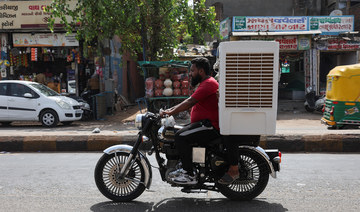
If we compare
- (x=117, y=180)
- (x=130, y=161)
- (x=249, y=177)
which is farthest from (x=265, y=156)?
(x=117, y=180)

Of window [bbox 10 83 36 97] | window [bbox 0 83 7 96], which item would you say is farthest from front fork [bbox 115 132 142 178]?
window [bbox 0 83 7 96]

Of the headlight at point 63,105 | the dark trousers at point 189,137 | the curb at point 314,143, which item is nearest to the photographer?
the dark trousers at point 189,137

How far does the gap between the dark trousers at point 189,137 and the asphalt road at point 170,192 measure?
1.77 feet

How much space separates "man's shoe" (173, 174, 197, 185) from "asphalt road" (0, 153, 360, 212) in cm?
30

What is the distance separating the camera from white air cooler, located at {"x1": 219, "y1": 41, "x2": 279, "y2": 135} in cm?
362

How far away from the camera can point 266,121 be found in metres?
3.69

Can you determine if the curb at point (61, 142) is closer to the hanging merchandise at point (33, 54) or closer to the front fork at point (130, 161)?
the front fork at point (130, 161)

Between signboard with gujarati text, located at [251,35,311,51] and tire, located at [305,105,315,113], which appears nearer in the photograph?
tire, located at [305,105,315,113]

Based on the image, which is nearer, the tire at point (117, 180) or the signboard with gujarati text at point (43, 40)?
the tire at point (117, 180)

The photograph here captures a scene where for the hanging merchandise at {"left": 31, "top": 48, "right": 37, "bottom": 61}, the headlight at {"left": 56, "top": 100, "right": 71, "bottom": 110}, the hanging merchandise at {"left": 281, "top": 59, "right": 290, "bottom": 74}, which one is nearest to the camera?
the headlight at {"left": 56, "top": 100, "right": 71, "bottom": 110}

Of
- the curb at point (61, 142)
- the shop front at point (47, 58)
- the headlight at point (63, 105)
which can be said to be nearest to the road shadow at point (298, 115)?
the headlight at point (63, 105)

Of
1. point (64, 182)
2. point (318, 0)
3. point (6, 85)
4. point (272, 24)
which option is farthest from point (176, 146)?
point (318, 0)

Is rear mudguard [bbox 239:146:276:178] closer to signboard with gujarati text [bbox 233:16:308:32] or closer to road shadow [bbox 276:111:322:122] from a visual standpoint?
road shadow [bbox 276:111:322:122]

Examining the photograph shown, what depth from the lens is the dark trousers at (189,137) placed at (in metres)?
3.73
